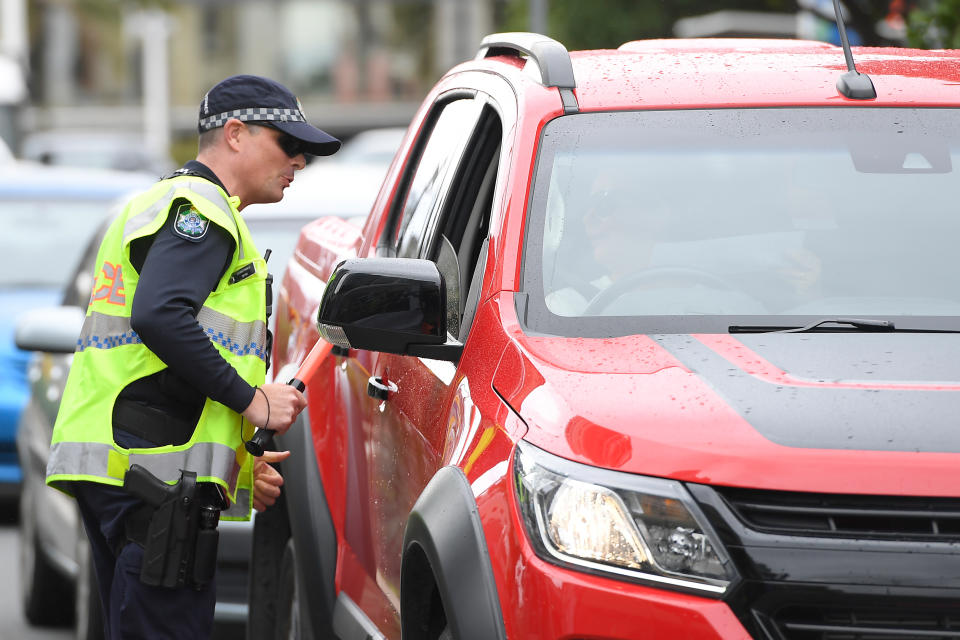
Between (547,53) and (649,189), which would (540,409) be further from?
(547,53)

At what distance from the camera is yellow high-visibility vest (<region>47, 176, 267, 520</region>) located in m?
4.24

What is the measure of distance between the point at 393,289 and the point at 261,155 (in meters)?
0.92

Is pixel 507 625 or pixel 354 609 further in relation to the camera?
pixel 354 609

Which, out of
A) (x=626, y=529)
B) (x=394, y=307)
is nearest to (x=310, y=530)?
(x=394, y=307)

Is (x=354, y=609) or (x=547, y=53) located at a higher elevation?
(x=547, y=53)

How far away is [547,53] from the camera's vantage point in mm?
4227

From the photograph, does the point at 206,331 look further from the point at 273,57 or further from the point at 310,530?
the point at 273,57

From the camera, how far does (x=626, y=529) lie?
2984 mm

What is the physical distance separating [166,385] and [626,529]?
163 cm

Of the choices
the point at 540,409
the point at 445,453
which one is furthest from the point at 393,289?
the point at 540,409

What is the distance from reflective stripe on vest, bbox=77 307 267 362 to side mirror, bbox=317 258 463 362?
557 millimetres

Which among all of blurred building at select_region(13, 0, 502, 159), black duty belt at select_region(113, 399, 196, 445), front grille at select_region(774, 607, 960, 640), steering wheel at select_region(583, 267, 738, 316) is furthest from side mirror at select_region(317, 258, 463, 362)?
blurred building at select_region(13, 0, 502, 159)

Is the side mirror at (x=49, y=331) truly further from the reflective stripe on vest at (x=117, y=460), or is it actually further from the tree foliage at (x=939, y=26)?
the tree foliage at (x=939, y=26)

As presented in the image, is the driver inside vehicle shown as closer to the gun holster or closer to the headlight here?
the headlight
